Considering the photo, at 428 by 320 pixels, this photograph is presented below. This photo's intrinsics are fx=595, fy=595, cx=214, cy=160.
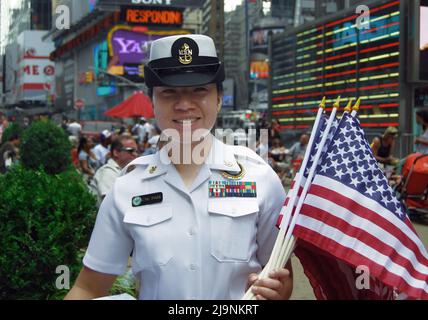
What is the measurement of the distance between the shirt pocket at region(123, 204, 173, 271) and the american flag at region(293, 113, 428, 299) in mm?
457

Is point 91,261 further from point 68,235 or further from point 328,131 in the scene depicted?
point 68,235

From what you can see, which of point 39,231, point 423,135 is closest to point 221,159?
point 39,231

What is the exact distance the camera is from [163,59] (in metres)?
2.14

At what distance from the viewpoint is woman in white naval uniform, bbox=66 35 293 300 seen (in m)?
2.07

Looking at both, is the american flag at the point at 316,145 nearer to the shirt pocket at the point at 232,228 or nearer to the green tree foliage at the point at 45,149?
the shirt pocket at the point at 232,228

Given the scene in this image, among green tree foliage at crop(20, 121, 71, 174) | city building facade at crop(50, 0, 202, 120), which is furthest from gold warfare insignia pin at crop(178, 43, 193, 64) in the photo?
city building facade at crop(50, 0, 202, 120)

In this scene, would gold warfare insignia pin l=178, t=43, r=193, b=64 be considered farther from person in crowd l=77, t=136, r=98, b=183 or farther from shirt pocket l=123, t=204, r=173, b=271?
person in crowd l=77, t=136, r=98, b=183

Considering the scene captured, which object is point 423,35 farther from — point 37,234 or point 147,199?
point 147,199

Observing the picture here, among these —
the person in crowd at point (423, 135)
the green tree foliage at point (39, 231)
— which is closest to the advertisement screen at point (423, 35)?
the person in crowd at point (423, 135)

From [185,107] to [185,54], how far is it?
19 cm

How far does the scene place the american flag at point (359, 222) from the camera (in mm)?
1926

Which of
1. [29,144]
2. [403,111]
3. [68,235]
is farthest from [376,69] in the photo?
[68,235]

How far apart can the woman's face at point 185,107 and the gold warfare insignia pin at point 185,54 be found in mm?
97

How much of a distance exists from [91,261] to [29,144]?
730cm
